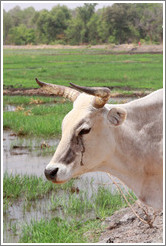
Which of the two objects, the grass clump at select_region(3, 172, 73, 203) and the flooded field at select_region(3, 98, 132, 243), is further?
the grass clump at select_region(3, 172, 73, 203)

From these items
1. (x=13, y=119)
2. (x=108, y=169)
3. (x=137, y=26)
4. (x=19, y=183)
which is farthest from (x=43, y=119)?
(x=137, y=26)

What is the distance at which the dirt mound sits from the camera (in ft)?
13.3

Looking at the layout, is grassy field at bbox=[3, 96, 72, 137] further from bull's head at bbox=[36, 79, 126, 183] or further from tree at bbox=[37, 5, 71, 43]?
tree at bbox=[37, 5, 71, 43]

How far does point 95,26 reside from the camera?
50.6 meters

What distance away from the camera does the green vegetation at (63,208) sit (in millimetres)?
4469

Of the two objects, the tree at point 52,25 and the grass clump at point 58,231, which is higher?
the tree at point 52,25

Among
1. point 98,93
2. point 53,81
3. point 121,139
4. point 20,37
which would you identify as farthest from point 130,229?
point 20,37

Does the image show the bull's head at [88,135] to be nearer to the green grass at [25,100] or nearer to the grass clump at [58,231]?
the grass clump at [58,231]

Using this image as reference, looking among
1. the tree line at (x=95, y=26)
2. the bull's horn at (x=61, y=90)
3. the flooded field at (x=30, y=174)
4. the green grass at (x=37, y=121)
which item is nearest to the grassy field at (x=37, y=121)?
the green grass at (x=37, y=121)

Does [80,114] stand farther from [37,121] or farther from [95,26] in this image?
[95,26]

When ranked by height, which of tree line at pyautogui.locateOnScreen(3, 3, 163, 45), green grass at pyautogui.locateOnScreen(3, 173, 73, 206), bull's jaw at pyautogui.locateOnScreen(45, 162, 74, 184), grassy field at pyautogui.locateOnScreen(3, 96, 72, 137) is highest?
tree line at pyautogui.locateOnScreen(3, 3, 163, 45)

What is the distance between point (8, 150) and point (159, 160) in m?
5.39

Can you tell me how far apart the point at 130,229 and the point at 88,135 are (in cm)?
160

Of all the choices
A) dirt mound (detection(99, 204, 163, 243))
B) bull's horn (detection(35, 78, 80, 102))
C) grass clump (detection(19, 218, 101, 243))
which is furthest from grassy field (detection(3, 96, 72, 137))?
bull's horn (detection(35, 78, 80, 102))
